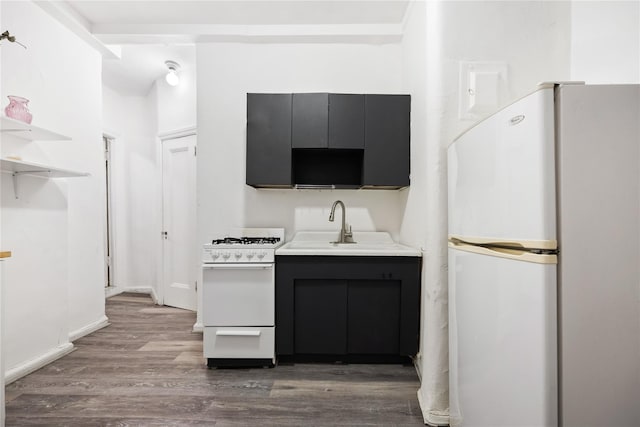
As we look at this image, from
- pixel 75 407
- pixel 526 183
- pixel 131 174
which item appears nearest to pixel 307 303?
pixel 75 407

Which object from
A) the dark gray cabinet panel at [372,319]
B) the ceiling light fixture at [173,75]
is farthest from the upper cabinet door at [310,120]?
the ceiling light fixture at [173,75]

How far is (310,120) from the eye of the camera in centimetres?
237

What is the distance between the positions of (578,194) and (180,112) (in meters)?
3.82

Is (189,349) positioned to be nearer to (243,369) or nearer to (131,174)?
(243,369)

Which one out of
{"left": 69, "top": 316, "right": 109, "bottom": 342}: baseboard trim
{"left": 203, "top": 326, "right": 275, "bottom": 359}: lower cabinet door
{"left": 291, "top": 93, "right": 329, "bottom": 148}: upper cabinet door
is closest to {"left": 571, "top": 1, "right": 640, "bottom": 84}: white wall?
{"left": 291, "top": 93, "right": 329, "bottom": 148}: upper cabinet door

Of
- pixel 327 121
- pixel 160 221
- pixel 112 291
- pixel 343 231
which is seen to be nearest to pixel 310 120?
pixel 327 121

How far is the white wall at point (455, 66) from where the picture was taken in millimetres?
1607

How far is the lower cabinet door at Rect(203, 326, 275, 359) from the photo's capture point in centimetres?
211

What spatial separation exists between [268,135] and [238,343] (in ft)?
5.08

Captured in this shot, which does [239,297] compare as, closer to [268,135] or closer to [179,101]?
[268,135]

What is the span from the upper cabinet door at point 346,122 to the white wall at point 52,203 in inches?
85.3

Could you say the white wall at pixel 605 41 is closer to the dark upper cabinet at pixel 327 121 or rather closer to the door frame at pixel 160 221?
the dark upper cabinet at pixel 327 121

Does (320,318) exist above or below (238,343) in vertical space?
above

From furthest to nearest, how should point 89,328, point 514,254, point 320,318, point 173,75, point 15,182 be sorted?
point 173,75 → point 89,328 → point 320,318 → point 15,182 → point 514,254
